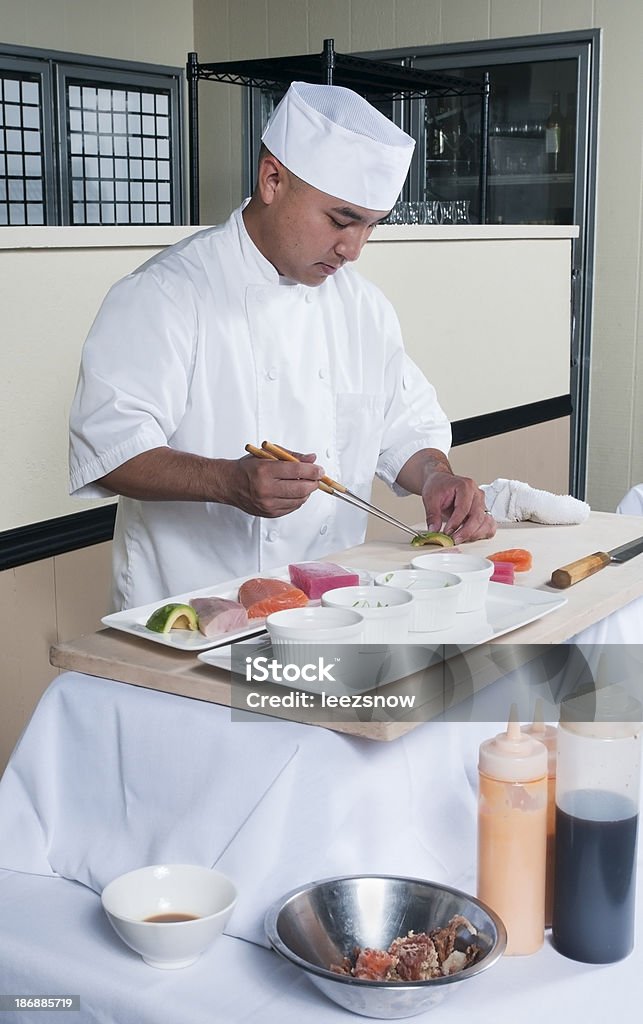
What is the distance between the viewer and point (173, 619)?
1.24m

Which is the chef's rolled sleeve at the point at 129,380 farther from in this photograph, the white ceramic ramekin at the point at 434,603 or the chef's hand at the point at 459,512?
the white ceramic ramekin at the point at 434,603

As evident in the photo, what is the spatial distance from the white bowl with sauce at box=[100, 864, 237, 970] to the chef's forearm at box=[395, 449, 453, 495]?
949 mm

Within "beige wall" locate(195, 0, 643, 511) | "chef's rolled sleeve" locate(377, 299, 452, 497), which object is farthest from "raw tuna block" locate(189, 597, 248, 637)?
"beige wall" locate(195, 0, 643, 511)

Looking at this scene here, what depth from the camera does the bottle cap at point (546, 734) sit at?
1.04 metres

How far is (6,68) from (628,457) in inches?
110

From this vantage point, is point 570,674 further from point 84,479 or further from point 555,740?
point 84,479

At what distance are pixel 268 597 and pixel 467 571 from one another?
23 cm

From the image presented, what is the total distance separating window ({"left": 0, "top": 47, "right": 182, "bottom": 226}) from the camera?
4703 millimetres

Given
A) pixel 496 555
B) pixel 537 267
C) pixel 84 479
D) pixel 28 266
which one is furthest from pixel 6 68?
pixel 496 555

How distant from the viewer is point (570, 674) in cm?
136

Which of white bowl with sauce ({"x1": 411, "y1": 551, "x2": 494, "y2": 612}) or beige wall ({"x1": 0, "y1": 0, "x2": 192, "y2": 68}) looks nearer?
white bowl with sauce ({"x1": 411, "y1": 551, "x2": 494, "y2": 612})

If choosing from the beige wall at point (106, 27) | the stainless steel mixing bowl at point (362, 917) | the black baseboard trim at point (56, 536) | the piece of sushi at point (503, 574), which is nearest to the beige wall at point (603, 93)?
the beige wall at point (106, 27)

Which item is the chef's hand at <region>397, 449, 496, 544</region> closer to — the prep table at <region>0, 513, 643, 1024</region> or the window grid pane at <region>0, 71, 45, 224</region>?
the prep table at <region>0, 513, 643, 1024</region>

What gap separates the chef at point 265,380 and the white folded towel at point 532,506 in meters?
0.09
